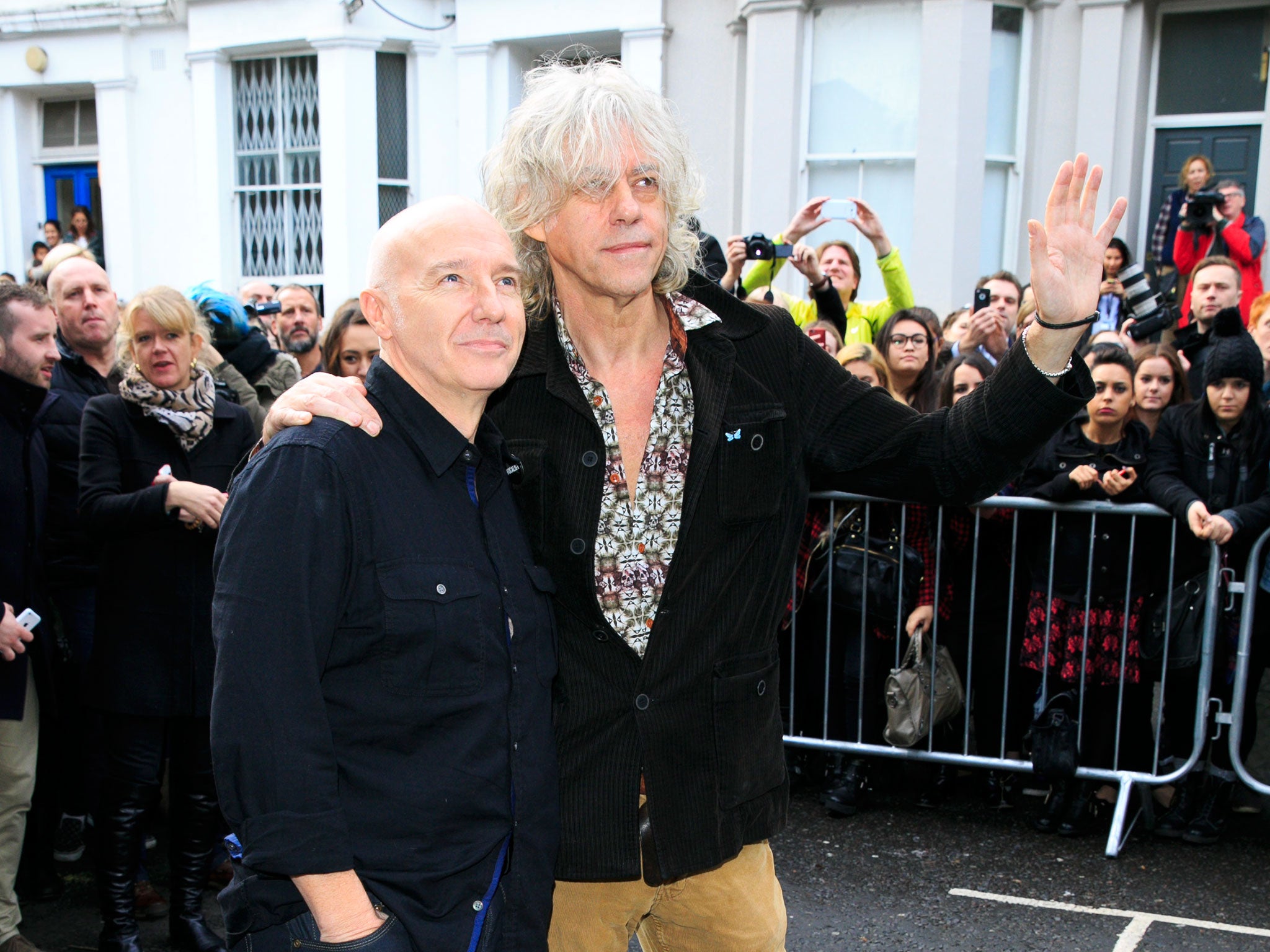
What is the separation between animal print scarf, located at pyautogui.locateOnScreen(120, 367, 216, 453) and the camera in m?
3.82

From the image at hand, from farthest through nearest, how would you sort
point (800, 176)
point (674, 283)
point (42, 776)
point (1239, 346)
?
point (800, 176)
point (1239, 346)
point (42, 776)
point (674, 283)

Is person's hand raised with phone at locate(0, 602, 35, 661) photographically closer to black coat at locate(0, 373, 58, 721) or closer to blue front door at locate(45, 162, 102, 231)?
black coat at locate(0, 373, 58, 721)

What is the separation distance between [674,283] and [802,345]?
295 mm

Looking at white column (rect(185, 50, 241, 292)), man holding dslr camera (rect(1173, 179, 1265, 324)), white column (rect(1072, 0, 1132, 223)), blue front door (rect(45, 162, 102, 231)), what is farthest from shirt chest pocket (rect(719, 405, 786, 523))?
blue front door (rect(45, 162, 102, 231))

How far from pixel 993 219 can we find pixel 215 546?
9555mm

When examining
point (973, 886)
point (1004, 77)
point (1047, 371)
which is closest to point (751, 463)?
point (1047, 371)

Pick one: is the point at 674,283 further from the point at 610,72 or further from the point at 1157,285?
the point at 1157,285

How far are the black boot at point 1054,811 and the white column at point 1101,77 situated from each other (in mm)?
6646

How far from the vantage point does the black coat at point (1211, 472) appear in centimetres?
473

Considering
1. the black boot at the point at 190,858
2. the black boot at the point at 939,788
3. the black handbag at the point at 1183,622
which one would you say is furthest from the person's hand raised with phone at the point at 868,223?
the black boot at the point at 190,858

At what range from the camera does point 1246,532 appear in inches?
182

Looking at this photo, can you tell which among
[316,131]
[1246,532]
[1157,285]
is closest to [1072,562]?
[1246,532]

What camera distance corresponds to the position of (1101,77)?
33.0 ft

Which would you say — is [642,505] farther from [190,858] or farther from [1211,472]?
[1211,472]
